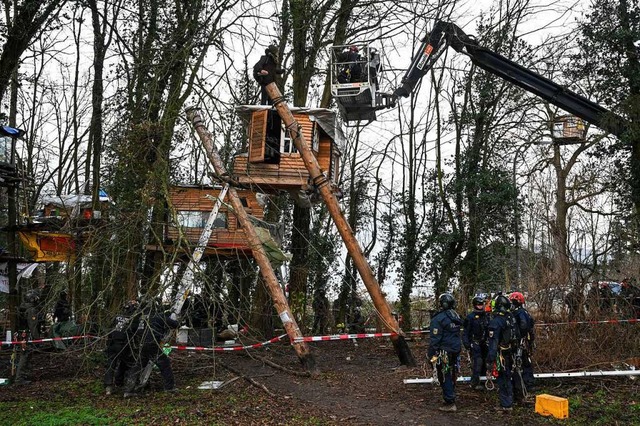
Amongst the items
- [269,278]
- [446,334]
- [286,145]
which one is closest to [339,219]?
[269,278]

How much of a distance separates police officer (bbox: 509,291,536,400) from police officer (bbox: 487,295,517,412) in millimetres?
279

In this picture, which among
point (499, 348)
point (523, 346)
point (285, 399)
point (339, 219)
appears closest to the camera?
point (499, 348)

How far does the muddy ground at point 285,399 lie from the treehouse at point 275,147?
16.0ft

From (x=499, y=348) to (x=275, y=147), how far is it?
886 cm

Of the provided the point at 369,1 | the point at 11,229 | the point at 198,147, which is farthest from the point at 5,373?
the point at 369,1

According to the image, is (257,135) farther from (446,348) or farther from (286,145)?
(446,348)

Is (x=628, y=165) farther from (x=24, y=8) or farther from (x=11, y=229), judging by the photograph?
(x=11, y=229)

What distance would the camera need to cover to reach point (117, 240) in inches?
403

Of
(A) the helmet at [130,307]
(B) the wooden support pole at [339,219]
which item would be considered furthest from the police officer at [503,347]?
(A) the helmet at [130,307]

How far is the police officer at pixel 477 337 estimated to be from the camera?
35.0 feet

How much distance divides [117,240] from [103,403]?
290 centimetres

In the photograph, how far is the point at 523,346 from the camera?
400 inches

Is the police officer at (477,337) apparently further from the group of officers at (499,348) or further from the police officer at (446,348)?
the police officer at (446,348)

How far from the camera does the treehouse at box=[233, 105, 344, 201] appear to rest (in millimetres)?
15941
